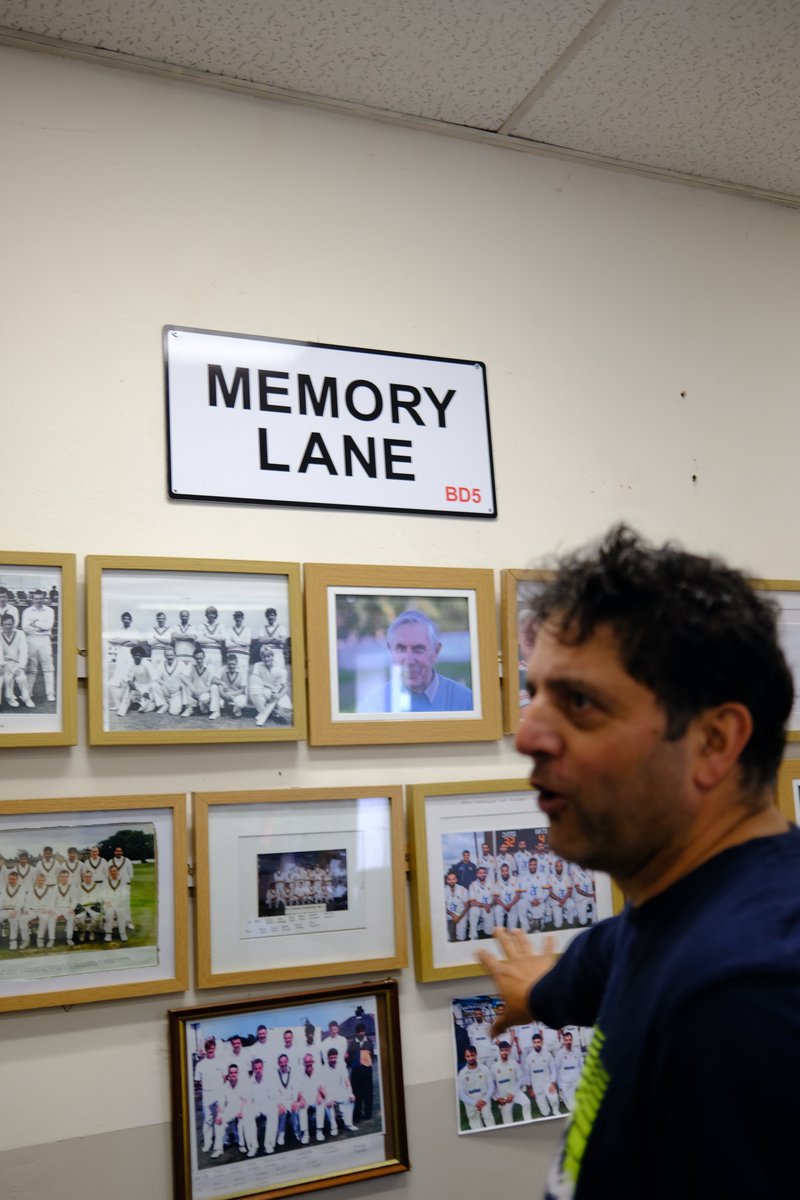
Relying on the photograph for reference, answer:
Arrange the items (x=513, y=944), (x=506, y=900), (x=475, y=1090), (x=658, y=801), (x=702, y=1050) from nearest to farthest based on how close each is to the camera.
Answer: (x=702, y=1050)
(x=658, y=801)
(x=513, y=944)
(x=475, y=1090)
(x=506, y=900)

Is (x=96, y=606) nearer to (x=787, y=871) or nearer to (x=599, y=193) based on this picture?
(x=787, y=871)

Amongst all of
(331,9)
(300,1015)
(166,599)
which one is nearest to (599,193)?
(331,9)

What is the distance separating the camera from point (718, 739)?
37.1 inches

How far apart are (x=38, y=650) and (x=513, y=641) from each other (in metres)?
0.92

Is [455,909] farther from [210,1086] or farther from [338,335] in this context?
[338,335]

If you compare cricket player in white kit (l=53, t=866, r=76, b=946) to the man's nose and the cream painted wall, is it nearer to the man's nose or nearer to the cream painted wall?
the cream painted wall

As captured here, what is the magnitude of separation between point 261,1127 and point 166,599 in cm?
92

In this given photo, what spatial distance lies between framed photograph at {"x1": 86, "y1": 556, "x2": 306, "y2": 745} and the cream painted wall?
5 centimetres

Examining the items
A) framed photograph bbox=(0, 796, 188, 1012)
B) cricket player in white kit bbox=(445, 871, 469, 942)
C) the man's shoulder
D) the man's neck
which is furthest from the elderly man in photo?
the man's neck

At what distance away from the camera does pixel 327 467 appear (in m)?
2.09

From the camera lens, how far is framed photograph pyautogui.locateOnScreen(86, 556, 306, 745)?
73.2 inches

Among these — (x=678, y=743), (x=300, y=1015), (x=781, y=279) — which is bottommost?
(x=300, y=1015)

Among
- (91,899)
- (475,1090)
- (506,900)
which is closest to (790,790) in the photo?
(506,900)

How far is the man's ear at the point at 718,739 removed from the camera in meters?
0.94
